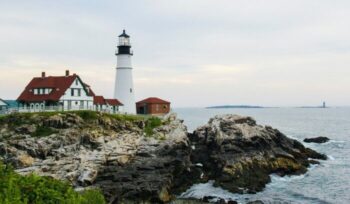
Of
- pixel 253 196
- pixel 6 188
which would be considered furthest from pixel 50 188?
pixel 253 196

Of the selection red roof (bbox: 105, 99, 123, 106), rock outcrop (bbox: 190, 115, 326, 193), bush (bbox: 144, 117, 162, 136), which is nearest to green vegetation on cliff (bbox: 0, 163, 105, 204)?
→ rock outcrop (bbox: 190, 115, 326, 193)

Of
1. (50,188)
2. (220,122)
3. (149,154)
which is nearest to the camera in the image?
(50,188)

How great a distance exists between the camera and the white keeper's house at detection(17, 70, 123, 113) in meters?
57.0

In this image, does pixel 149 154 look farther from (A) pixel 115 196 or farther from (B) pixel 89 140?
(A) pixel 115 196

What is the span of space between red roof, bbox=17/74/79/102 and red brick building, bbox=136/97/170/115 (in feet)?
47.9

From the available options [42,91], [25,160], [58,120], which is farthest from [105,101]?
[25,160]

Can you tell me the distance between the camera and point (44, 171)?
39.1 metres

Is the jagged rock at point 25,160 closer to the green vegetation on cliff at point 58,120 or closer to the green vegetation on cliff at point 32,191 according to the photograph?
the green vegetation on cliff at point 58,120

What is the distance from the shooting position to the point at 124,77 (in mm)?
64812

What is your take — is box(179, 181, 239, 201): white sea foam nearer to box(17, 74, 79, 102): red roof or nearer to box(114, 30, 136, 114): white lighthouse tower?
box(17, 74, 79, 102): red roof

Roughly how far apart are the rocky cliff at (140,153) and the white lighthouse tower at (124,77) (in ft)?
37.8

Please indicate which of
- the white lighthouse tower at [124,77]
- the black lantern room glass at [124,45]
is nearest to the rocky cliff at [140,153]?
the white lighthouse tower at [124,77]

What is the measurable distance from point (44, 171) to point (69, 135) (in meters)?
6.62

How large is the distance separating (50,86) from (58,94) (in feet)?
7.55
